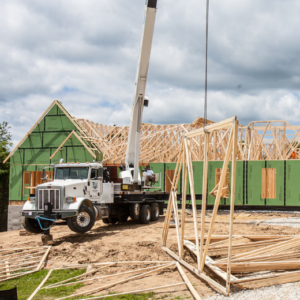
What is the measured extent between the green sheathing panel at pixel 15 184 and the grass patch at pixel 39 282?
19622 mm

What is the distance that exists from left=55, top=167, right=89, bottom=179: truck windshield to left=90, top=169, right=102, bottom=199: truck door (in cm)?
31

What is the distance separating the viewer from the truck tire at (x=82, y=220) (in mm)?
12133

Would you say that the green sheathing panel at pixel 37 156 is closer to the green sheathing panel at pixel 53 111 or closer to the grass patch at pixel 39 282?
the green sheathing panel at pixel 53 111

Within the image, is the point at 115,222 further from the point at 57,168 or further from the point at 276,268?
the point at 276,268

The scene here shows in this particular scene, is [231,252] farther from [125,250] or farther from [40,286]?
[40,286]

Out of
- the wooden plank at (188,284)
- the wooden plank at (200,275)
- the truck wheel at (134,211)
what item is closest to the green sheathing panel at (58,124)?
the truck wheel at (134,211)

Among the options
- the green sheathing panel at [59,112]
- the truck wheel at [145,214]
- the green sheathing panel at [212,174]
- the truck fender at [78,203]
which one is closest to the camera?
the truck fender at [78,203]

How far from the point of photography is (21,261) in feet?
32.1

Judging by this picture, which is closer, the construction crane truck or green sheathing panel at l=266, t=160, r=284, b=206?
the construction crane truck

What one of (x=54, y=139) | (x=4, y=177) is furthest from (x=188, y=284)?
(x=4, y=177)

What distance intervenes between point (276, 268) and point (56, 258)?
231 inches

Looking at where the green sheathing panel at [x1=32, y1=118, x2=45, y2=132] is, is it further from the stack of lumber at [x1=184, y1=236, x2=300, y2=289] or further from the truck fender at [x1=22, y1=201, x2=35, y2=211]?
the stack of lumber at [x1=184, y1=236, x2=300, y2=289]

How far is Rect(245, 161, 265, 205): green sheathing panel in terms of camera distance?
76.3 feet

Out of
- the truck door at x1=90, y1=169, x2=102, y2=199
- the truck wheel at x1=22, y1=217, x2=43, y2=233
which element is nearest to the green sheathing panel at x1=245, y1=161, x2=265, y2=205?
the truck door at x1=90, y1=169, x2=102, y2=199
